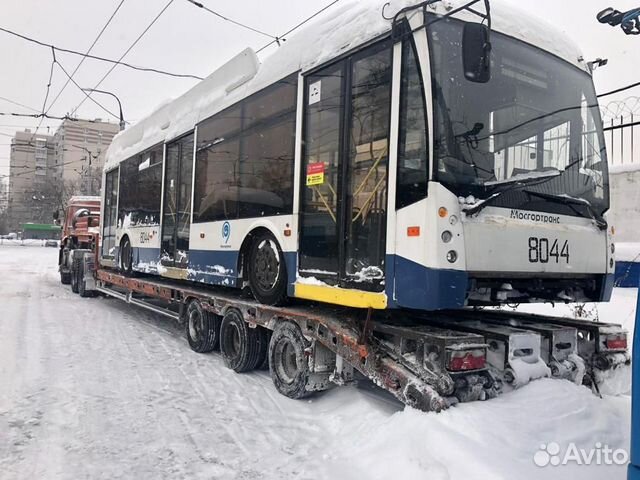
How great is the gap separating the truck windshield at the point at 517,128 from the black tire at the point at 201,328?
4571 millimetres

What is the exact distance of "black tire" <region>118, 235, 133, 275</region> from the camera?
10.6 m

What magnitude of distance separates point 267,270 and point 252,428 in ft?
5.82

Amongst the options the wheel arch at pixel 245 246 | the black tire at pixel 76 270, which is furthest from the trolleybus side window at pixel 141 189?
the black tire at pixel 76 270

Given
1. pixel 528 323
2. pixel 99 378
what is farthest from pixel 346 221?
pixel 99 378

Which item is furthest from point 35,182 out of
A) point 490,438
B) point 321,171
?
point 490,438

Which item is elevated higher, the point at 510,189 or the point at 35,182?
the point at 35,182

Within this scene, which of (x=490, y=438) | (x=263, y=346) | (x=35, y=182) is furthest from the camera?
(x=35, y=182)

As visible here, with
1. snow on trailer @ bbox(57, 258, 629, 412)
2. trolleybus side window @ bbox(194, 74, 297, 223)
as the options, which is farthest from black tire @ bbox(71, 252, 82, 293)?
snow on trailer @ bbox(57, 258, 629, 412)

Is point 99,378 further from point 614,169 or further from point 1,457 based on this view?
point 614,169

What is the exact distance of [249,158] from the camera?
6336mm

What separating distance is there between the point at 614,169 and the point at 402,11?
9392mm

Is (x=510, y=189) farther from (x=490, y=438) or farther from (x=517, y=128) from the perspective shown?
(x=490, y=438)

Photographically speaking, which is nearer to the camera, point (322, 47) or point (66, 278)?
point (322, 47)

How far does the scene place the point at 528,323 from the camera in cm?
500
